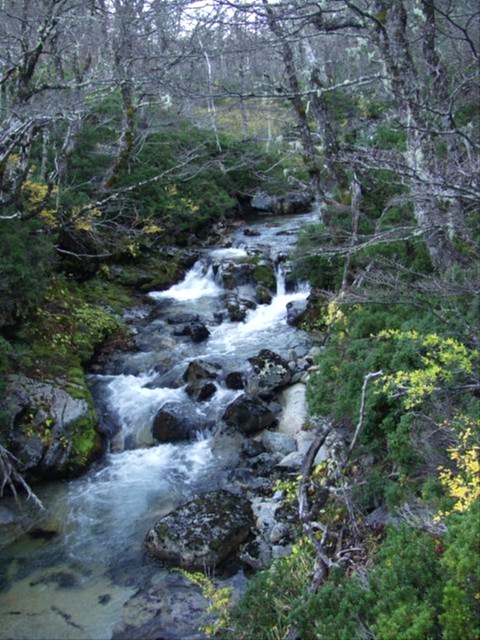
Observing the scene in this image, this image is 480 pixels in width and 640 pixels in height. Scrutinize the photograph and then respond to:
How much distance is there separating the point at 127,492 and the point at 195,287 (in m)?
8.43

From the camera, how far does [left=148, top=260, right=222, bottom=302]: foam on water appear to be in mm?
15039

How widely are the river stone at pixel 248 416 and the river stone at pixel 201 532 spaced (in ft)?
6.32

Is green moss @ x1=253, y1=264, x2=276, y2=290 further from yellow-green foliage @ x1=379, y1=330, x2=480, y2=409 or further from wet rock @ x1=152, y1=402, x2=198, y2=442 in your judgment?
yellow-green foliage @ x1=379, y1=330, x2=480, y2=409

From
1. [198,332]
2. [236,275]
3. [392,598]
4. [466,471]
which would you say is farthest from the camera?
[236,275]

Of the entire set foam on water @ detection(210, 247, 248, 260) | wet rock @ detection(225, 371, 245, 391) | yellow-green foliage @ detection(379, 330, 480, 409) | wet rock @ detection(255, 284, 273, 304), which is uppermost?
yellow-green foliage @ detection(379, 330, 480, 409)

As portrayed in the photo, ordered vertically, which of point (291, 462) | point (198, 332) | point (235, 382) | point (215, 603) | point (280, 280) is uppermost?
point (280, 280)

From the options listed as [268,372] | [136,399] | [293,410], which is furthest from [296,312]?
[136,399]

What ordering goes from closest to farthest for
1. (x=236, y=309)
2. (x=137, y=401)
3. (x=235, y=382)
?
(x=137, y=401) < (x=235, y=382) < (x=236, y=309)

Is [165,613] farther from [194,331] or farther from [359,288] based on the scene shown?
[194,331]

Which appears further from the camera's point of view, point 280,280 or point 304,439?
point 280,280

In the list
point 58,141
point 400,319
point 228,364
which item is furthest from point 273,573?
point 58,141

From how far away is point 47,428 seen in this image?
335 inches

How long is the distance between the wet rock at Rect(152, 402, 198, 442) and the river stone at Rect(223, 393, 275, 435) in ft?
2.16

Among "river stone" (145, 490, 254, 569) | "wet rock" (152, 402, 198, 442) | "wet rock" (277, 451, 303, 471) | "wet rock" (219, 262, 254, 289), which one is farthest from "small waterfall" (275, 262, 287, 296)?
"river stone" (145, 490, 254, 569)
